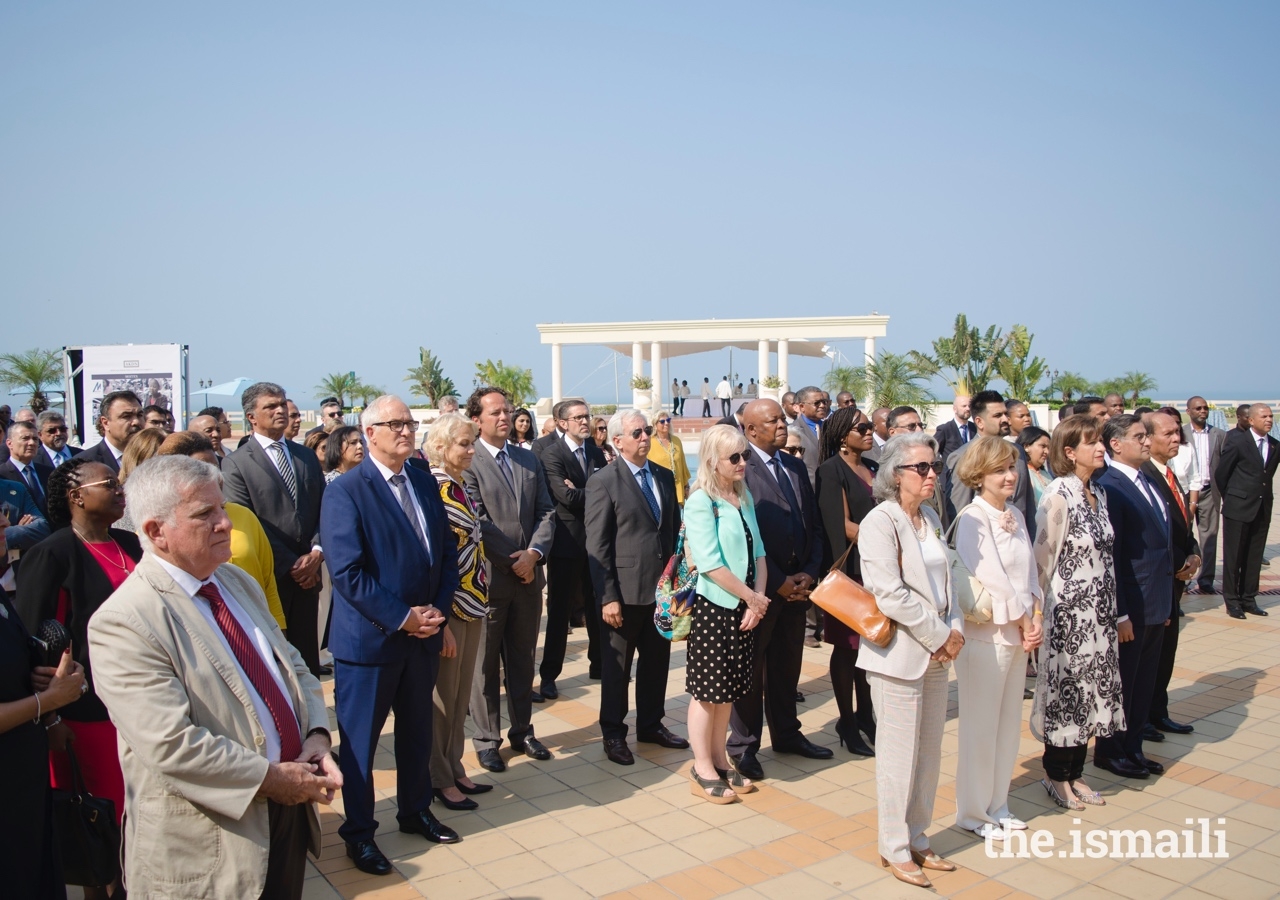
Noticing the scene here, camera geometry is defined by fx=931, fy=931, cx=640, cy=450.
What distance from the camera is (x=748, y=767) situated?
5258 millimetres

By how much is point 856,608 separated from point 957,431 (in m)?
6.03

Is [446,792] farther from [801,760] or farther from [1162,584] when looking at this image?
[1162,584]

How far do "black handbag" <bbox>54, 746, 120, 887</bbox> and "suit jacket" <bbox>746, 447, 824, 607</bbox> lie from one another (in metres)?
3.31

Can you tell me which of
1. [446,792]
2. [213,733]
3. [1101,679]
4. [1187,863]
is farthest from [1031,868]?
[213,733]

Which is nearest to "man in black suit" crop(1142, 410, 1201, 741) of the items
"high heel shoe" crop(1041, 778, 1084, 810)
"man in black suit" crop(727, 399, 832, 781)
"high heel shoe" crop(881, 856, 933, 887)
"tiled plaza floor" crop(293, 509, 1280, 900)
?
"tiled plaza floor" crop(293, 509, 1280, 900)

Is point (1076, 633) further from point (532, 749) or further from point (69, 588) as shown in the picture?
point (69, 588)

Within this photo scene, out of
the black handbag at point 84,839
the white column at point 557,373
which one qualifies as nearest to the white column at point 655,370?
the white column at point 557,373

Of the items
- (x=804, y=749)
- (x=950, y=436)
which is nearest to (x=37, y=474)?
(x=804, y=749)

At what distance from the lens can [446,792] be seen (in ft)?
15.8

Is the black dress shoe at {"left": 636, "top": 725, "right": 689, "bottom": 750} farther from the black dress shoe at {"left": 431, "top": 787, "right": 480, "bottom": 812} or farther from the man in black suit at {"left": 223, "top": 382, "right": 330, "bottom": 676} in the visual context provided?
the man in black suit at {"left": 223, "top": 382, "right": 330, "bottom": 676}

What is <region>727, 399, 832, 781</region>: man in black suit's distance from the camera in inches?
209

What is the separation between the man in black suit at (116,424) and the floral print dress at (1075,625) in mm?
5496

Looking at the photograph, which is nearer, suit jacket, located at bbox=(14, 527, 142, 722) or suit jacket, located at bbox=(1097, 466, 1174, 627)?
suit jacket, located at bbox=(14, 527, 142, 722)

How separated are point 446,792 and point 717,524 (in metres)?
1.98
